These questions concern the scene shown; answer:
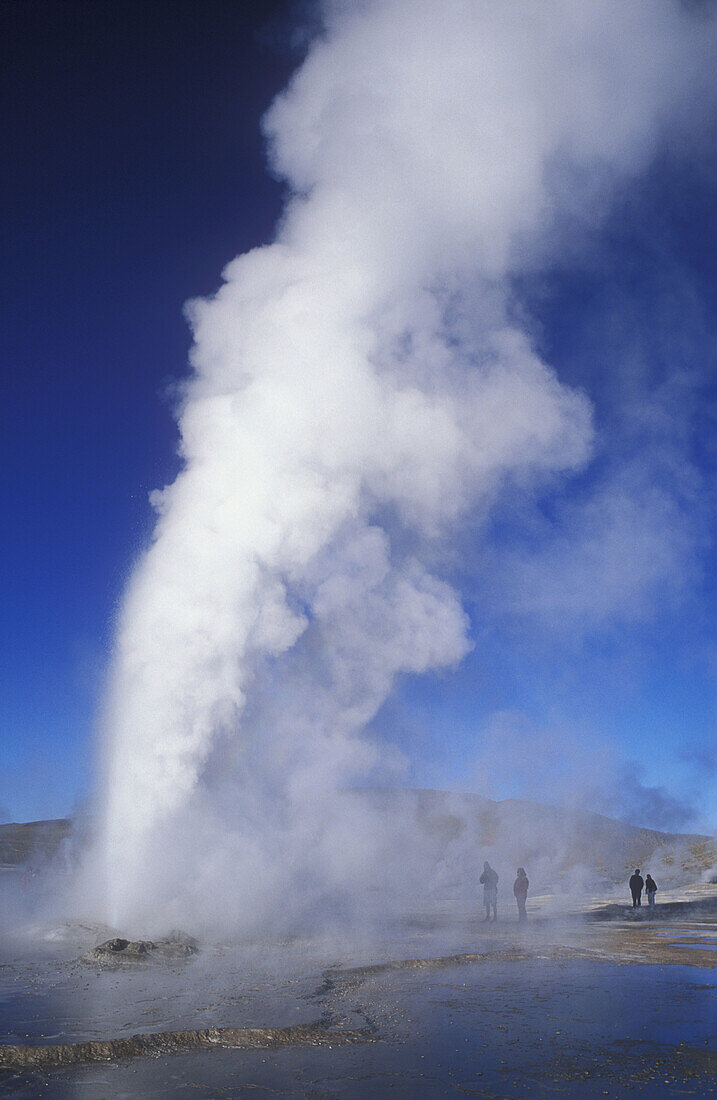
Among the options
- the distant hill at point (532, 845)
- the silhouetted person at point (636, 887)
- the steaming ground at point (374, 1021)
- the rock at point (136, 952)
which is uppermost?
the steaming ground at point (374, 1021)

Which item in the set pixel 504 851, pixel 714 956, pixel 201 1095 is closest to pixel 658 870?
pixel 504 851

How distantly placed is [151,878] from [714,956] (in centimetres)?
1480

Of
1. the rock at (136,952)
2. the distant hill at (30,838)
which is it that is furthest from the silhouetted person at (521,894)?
the distant hill at (30,838)

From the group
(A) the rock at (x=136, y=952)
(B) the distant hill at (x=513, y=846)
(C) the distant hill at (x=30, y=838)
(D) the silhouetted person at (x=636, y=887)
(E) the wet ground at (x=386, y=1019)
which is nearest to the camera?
(E) the wet ground at (x=386, y=1019)

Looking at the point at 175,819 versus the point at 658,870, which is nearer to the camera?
the point at 175,819

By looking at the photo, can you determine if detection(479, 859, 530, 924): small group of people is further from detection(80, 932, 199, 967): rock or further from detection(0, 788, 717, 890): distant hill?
detection(0, 788, 717, 890): distant hill

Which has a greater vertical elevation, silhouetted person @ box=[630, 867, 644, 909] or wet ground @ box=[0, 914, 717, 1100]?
wet ground @ box=[0, 914, 717, 1100]

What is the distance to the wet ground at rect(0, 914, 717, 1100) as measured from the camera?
22.7ft

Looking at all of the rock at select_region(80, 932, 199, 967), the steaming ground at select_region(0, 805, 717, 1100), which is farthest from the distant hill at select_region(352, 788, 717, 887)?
the rock at select_region(80, 932, 199, 967)

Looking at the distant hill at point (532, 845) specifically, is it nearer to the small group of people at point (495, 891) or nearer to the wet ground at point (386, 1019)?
the small group of people at point (495, 891)

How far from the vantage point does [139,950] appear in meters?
14.8

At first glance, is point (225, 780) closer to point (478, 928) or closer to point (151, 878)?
point (151, 878)

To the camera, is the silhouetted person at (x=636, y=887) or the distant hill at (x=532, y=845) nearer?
the silhouetted person at (x=636, y=887)

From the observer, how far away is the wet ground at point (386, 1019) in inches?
272
